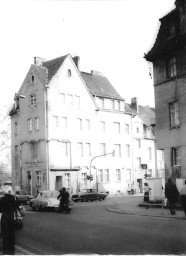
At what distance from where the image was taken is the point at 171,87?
2589 centimetres

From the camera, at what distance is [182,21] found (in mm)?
24234

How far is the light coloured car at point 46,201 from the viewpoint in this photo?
84.3 ft

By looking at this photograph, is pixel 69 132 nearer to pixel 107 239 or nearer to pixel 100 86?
pixel 100 86

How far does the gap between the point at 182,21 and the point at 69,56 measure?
29548mm

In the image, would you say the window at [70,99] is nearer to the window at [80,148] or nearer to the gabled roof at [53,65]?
the gabled roof at [53,65]

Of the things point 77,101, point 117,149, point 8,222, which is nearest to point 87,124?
point 77,101

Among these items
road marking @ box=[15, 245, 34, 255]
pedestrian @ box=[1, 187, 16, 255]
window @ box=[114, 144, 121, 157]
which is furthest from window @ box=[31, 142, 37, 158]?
pedestrian @ box=[1, 187, 16, 255]

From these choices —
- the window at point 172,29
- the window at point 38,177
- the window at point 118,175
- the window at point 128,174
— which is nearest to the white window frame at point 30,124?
the window at point 38,177

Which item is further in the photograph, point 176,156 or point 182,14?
point 176,156

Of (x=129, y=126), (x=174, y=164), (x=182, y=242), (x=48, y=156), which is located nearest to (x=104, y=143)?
(x=129, y=126)

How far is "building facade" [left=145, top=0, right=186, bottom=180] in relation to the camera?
2466cm

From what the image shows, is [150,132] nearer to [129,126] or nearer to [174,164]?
[129,126]

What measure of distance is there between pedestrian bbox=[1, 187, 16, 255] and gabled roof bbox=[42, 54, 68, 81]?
4190 cm

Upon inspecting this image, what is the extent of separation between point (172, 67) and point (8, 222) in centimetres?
1926
